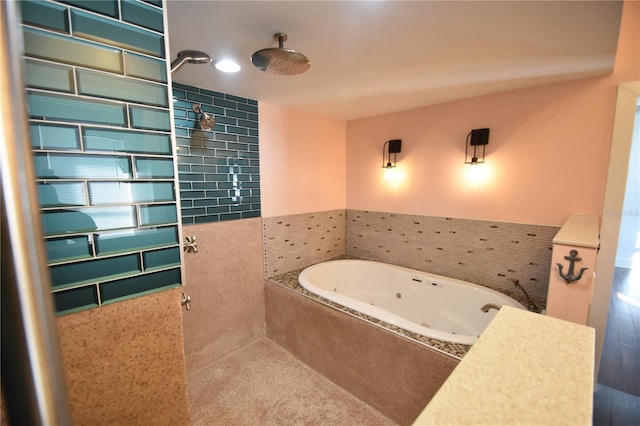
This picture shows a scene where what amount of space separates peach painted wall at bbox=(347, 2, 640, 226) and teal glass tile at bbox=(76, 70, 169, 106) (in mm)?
2378

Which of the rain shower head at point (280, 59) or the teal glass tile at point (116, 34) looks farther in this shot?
the rain shower head at point (280, 59)

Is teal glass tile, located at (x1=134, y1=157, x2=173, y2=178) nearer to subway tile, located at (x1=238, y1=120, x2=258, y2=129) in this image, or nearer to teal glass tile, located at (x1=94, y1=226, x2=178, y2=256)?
teal glass tile, located at (x1=94, y1=226, x2=178, y2=256)

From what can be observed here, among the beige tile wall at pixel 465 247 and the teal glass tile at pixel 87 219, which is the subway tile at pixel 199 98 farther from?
the beige tile wall at pixel 465 247

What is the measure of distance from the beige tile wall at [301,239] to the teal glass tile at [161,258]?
1638 mm

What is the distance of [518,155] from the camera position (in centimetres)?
217

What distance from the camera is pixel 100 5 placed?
743mm

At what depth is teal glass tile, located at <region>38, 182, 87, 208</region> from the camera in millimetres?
710

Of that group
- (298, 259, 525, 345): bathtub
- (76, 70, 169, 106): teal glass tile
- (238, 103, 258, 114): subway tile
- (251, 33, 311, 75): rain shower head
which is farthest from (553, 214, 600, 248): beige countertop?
(238, 103, 258, 114): subway tile

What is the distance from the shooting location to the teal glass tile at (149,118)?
828mm

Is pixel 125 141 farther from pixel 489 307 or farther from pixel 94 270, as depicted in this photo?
pixel 489 307

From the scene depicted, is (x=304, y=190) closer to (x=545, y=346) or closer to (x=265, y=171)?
(x=265, y=171)

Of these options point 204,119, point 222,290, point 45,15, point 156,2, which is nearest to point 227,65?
point 204,119

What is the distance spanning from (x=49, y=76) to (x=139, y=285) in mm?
618

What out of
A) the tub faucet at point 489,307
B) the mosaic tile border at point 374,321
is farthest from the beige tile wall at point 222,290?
the tub faucet at point 489,307
